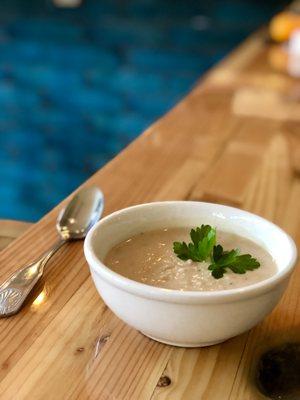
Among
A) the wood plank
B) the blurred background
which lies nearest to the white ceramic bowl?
the wood plank

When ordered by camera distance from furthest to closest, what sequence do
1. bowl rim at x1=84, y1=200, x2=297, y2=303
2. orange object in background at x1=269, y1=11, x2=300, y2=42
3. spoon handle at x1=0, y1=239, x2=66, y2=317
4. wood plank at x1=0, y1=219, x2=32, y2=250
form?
orange object in background at x1=269, y1=11, x2=300, y2=42
wood plank at x1=0, y1=219, x2=32, y2=250
spoon handle at x1=0, y1=239, x2=66, y2=317
bowl rim at x1=84, y1=200, x2=297, y2=303

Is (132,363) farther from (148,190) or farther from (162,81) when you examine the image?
(162,81)

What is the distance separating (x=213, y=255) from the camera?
23.8 inches

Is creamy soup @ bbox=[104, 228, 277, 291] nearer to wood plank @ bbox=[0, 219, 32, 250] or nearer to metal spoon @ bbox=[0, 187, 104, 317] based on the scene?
metal spoon @ bbox=[0, 187, 104, 317]

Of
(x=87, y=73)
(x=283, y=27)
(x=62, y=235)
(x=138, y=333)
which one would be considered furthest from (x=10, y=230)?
(x=87, y=73)

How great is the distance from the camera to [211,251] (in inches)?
24.1

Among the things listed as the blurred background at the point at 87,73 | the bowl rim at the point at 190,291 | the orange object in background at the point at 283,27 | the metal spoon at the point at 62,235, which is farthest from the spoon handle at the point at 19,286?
the orange object in background at the point at 283,27

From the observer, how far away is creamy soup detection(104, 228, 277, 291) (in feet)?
1.92

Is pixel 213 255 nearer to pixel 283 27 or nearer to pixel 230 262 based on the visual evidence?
pixel 230 262

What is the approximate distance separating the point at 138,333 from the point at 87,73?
2.70 metres

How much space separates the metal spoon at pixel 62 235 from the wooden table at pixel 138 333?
1 centimetres

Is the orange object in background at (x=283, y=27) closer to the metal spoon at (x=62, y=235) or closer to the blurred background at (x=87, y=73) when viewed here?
the blurred background at (x=87, y=73)

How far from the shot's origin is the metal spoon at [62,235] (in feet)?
2.13

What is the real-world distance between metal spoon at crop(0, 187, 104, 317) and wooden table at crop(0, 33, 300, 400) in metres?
0.01
